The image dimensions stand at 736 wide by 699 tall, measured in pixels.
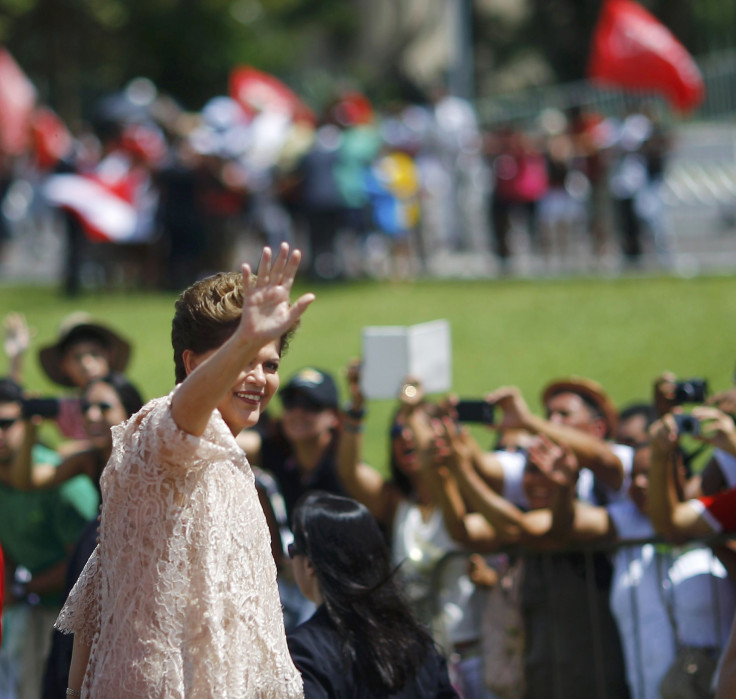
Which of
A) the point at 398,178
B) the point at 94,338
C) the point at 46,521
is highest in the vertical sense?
the point at 398,178

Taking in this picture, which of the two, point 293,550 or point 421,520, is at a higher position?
point 293,550

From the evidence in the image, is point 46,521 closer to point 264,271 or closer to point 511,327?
point 264,271

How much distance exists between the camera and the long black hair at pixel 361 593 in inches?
138

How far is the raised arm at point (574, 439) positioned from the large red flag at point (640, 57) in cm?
1108

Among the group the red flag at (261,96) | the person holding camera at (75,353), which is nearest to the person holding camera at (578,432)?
the person holding camera at (75,353)

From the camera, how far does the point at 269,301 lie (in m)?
2.67

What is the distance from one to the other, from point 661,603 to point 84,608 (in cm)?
266

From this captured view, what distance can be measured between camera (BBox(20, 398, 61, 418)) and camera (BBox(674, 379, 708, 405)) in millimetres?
2505

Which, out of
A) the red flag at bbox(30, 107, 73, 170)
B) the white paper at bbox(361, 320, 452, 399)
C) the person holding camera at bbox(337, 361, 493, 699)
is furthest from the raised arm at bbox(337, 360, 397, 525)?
the red flag at bbox(30, 107, 73, 170)

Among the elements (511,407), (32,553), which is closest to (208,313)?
(511,407)

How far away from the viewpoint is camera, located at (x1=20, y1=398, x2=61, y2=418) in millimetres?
5480

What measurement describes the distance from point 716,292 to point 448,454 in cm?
875

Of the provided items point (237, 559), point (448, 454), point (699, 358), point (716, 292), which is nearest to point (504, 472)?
point (448, 454)

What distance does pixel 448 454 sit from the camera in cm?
516
